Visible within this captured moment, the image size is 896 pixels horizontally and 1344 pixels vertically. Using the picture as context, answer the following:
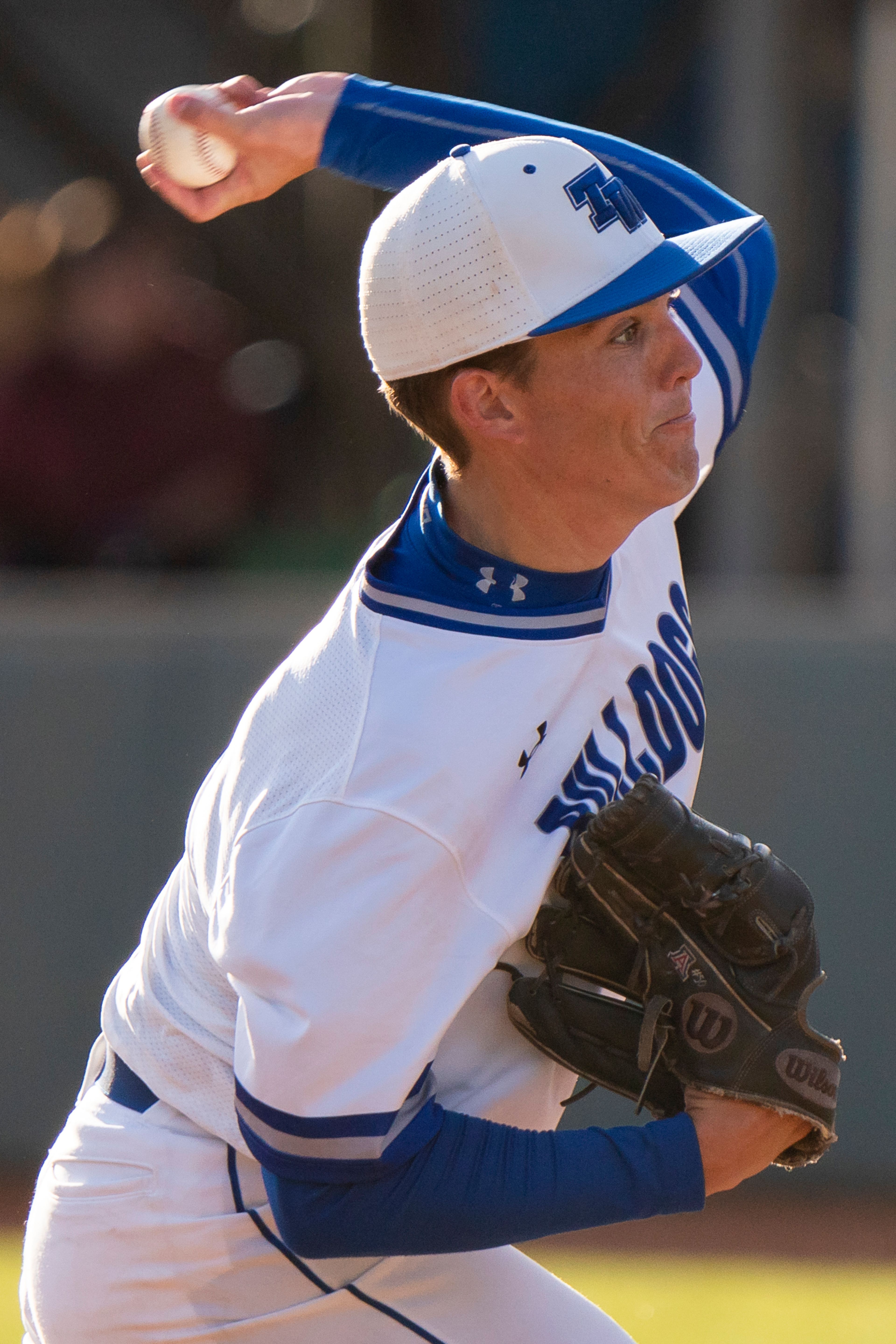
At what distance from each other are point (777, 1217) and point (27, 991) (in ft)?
7.58

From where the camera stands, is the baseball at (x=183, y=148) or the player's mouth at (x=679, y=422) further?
the baseball at (x=183, y=148)

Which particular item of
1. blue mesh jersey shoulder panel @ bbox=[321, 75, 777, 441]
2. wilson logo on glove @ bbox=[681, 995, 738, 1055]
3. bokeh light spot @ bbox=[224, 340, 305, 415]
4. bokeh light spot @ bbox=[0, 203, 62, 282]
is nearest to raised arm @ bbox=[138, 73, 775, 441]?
blue mesh jersey shoulder panel @ bbox=[321, 75, 777, 441]

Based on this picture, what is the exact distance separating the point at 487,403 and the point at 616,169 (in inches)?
30.8

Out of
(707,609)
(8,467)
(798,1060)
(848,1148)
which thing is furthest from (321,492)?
(798,1060)

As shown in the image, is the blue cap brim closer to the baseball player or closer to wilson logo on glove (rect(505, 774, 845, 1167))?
the baseball player

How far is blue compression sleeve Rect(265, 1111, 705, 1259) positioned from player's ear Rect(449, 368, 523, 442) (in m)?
0.74

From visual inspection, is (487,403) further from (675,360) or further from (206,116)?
(206,116)

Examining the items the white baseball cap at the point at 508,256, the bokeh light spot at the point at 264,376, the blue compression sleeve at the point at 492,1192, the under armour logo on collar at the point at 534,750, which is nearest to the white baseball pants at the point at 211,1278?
the blue compression sleeve at the point at 492,1192

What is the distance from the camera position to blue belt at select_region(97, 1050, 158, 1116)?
6.05ft

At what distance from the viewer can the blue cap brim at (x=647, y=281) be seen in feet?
5.63

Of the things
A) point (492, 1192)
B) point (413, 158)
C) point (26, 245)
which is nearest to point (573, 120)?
point (26, 245)

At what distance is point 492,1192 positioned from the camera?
5.32 ft

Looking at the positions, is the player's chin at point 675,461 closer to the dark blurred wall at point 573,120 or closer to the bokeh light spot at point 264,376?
the bokeh light spot at point 264,376

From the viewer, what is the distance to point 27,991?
492 cm
